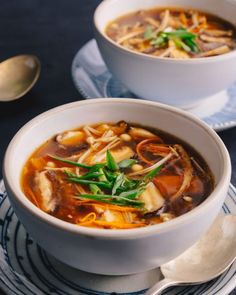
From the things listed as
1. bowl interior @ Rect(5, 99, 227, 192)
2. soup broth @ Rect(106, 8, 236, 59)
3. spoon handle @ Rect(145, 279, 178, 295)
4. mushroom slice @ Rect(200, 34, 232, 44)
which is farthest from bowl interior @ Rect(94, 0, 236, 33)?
spoon handle @ Rect(145, 279, 178, 295)

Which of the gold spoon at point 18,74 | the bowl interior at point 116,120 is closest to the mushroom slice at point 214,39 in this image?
the gold spoon at point 18,74

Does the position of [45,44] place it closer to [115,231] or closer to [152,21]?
[152,21]

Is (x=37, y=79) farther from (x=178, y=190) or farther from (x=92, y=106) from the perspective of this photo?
(x=178, y=190)

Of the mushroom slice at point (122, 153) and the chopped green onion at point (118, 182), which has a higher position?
the chopped green onion at point (118, 182)

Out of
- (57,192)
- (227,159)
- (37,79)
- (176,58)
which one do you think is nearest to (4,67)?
(37,79)

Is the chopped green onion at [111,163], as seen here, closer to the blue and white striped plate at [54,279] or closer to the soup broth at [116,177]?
the soup broth at [116,177]

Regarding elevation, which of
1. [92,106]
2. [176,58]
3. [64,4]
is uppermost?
[92,106]
